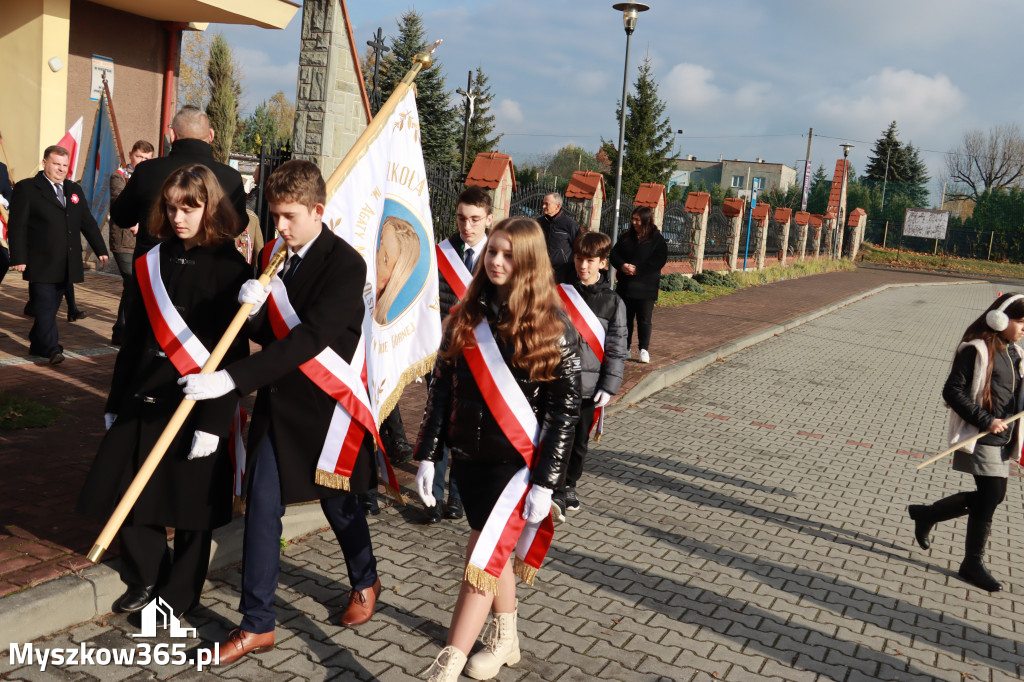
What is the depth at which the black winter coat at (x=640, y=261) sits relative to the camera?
10.3 m

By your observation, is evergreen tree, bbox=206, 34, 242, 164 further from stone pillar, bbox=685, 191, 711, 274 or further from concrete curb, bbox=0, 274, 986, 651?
concrete curb, bbox=0, 274, 986, 651

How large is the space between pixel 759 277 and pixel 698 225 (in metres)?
4.74

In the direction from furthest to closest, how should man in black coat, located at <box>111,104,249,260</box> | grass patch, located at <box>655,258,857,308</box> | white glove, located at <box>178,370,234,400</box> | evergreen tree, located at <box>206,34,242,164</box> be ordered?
evergreen tree, located at <box>206,34,242,164</box>
grass patch, located at <box>655,258,857,308</box>
man in black coat, located at <box>111,104,249,260</box>
white glove, located at <box>178,370,234,400</box>

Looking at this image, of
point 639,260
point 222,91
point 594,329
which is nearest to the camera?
point 594,329

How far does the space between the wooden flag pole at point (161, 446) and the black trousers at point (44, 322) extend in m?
4.90

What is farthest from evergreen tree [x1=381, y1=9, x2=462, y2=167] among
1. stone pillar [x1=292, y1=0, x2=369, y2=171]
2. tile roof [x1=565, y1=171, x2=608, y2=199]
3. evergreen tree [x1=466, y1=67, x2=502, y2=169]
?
stone pillar [x1=292, y1=0, x2=369, y2=171]

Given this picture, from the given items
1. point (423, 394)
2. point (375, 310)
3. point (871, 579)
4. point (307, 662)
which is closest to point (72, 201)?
point (423, 394)

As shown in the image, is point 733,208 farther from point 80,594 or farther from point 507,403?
point 80,594

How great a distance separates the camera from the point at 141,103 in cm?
1597

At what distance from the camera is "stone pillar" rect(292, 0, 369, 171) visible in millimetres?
7734

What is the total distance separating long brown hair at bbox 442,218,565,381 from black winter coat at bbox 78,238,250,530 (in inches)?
44.1

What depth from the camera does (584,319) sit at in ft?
17.4

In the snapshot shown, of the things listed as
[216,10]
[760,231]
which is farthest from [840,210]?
[216,10]

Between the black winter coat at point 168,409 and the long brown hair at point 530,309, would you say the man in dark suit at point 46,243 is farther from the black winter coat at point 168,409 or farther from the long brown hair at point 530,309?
the long brown hair at point 530,309
